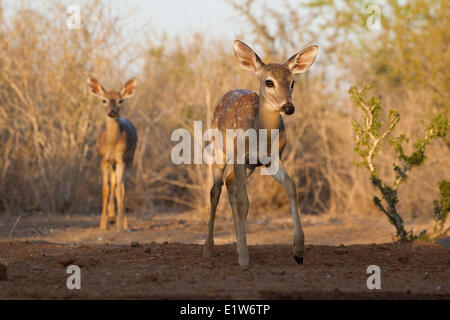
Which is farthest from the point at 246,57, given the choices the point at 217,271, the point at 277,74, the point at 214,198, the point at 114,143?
the point at 114,143

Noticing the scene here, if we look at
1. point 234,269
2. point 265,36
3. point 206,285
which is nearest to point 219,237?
point 234,269

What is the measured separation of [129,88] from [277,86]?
24.0 ft

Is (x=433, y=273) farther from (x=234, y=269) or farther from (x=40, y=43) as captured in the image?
(x=40, y=43)

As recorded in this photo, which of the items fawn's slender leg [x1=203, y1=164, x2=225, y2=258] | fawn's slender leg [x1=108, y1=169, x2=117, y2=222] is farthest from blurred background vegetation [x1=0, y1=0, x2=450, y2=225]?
fawn's slender leg [x1=203, y1=164, x2=225, y2=258]

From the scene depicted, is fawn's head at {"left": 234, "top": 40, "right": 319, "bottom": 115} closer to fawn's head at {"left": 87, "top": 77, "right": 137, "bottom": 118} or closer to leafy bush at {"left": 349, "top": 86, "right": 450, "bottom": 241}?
leafy bush at {"left": 349, "top": 86, "right": 450, "bottom": 241}

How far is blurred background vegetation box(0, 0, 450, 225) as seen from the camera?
15195 millimetres

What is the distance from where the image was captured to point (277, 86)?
726 centimetres

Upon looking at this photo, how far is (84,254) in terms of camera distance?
8008 mm

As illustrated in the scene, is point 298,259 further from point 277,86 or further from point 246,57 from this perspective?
point 246,57

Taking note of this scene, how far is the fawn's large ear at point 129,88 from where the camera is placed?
14.0 m

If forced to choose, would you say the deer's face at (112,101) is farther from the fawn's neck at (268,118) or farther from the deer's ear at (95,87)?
the fawn's neck at (268,118)

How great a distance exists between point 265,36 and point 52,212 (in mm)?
8231

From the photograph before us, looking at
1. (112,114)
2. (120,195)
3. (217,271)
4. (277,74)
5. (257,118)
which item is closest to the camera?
(217,271)

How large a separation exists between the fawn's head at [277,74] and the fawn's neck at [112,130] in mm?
6256
